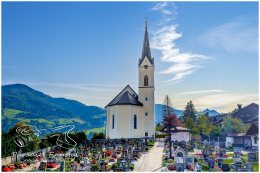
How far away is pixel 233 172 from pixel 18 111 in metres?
15.0

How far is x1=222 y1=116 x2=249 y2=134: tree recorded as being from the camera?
1827cm

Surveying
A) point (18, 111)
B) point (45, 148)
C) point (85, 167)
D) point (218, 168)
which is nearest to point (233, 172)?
point (218, 168)

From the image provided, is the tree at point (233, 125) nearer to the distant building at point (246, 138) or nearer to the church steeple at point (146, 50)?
the distant building at point (246, 138)

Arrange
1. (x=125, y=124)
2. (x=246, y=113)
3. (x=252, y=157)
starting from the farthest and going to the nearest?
(x=125, y=124) → (x=246, y=113) → (x=252, y=157)

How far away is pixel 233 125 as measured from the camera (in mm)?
18766

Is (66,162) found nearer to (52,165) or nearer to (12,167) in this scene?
(52,165)

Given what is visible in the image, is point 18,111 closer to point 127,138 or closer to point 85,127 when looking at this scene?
point 85,127

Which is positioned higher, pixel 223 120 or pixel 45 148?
pixel 223 120

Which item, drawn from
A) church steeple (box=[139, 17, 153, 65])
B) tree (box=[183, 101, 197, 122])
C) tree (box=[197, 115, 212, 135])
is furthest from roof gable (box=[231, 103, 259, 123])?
church steeple (box=[139, 17, 153, 65])

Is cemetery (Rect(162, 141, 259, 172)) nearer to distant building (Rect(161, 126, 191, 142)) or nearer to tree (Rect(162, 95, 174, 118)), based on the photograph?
distant building (Rect(161, 126, 191, 142))

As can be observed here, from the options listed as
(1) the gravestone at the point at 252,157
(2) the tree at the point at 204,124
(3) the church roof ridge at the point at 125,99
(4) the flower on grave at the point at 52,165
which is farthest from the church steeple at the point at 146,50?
(4) the flower on grave at the point at 52,165

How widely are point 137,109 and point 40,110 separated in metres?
8.39

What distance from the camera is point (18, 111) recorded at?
68.8 ft

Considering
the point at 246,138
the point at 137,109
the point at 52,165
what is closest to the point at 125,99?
the point at 137,109
